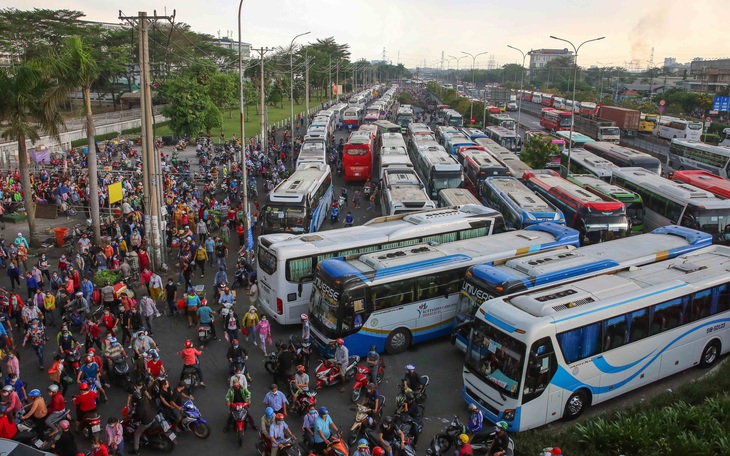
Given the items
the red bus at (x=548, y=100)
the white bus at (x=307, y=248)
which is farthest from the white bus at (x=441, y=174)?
the red bus at (x=548, y=100)

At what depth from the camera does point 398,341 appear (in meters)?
14.5

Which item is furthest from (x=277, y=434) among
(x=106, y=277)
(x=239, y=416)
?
(x=106, y=277)

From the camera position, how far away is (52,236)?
951 inches

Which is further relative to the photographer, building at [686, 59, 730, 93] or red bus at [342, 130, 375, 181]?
building at [686, 59, 730, 93]

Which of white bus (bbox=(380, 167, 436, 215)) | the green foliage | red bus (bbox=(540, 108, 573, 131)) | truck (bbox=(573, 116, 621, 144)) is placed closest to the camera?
the green foliage

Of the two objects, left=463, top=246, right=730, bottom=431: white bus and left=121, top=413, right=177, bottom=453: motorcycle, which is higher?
left=463, top=246, right=730, bottom=431: white bus

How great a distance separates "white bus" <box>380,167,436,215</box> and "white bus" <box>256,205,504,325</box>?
114 inches

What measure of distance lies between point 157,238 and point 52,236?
7.18 metres

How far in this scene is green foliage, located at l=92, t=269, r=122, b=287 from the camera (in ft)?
58.0

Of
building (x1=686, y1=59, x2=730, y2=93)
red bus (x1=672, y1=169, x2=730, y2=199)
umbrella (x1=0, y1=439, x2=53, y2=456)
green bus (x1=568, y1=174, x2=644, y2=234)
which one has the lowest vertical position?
umbrella (x1=0, y1=439, x2=53, y2=456)

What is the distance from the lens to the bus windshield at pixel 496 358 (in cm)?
1076

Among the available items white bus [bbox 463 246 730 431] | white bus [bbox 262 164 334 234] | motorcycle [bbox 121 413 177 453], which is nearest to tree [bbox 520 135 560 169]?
white bus [bbox 262 164 334 234]

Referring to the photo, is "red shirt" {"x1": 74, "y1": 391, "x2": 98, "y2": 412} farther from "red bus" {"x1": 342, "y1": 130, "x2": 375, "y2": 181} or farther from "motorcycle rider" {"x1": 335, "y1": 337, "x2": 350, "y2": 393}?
"red bus" {"x1": 342, "y1": 130, "x2": 375, "y2": 181}

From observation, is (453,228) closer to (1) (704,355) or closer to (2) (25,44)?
(1) (704,355)
